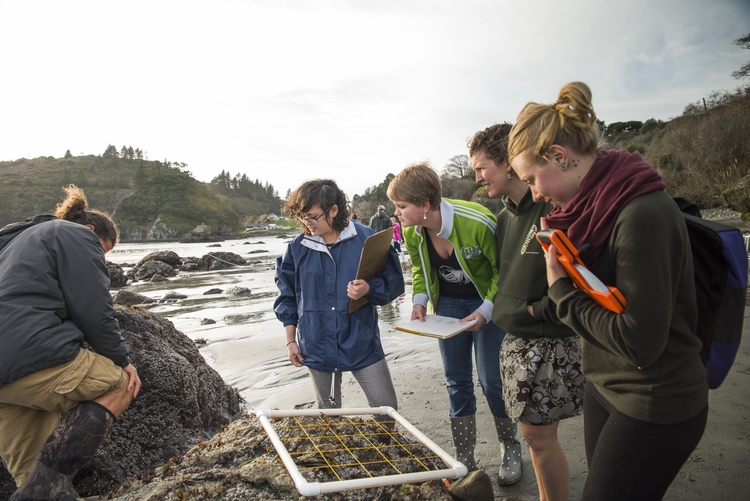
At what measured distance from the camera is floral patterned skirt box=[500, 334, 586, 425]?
2246mm

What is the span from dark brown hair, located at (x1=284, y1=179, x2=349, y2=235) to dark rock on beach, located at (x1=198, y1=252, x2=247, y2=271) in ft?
74.4

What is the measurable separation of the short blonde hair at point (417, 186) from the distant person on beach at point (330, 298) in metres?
0.55

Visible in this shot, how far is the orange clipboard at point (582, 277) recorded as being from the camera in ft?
5.05

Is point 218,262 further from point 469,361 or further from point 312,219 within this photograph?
point 469,361

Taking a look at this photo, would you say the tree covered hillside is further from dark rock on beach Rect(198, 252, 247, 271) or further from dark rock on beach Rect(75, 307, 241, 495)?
dark rock on beach Rect(75, 307, 241, 495)

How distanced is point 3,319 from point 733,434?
16.5 ft

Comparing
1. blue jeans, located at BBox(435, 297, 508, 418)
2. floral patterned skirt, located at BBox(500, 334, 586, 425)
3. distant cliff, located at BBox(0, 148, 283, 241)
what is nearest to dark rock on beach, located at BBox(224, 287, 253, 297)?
blue jeans, located at BBox(435, 297, 508, 418)

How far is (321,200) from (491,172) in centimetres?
126

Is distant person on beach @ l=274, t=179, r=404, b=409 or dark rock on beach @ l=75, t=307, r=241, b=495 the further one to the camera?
dark rock on beach @ l=75, t=307, r=241, b=495

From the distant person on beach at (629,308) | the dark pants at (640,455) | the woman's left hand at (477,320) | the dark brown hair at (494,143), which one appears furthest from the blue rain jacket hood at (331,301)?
the dark pants at (640,455)

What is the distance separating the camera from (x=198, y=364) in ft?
15.3

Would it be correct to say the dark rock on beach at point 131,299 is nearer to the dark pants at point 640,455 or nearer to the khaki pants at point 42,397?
the khaki pants at point 42,397

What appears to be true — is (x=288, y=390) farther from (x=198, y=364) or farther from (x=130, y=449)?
(x=130, y=449)

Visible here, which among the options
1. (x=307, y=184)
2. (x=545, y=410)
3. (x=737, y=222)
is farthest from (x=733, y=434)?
(x=737, y=222)
